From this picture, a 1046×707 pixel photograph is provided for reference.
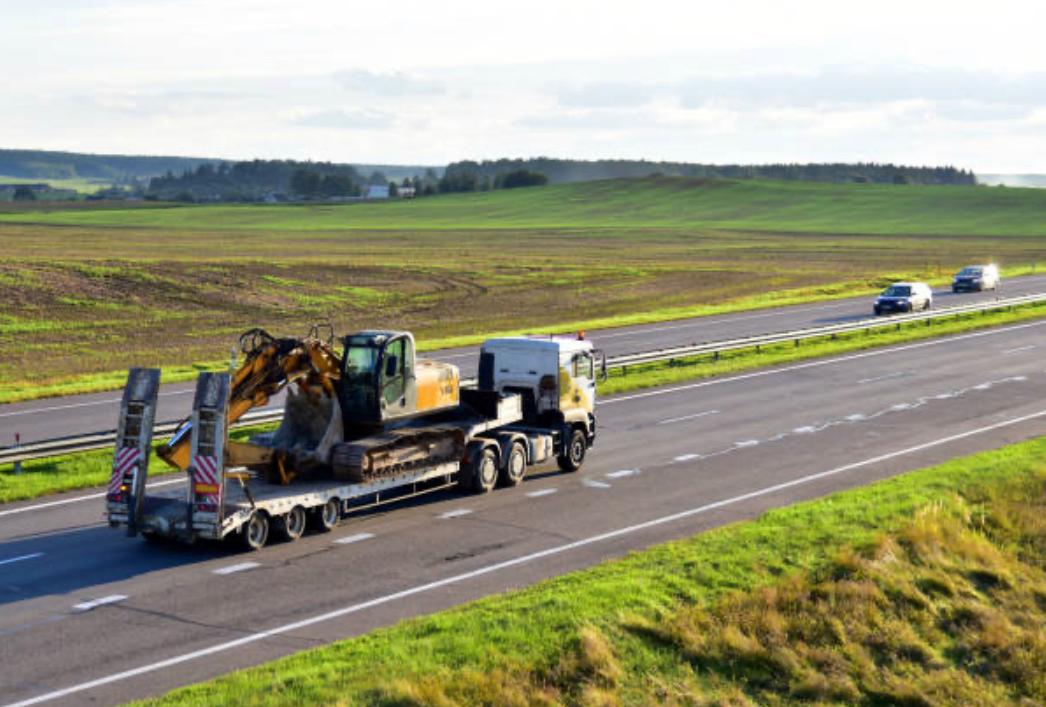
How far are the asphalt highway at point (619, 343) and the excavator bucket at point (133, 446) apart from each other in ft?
38.4

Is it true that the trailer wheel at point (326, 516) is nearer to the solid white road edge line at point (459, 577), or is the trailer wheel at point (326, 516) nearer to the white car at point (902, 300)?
the solid white road edge line at point (459, 577)

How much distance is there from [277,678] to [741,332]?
43297 millimetres

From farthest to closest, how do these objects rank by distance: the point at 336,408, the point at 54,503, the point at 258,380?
1. the point at 54,503
2. the point at 336,408
3. the point at 258,380

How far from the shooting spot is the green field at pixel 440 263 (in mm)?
56906

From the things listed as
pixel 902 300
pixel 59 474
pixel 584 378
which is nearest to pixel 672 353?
pixel 584 378

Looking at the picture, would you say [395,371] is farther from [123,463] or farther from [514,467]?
[123,463]

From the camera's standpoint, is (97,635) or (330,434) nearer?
(97,635)

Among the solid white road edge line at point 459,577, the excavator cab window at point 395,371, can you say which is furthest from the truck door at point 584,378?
the excavator cab window at point 395,371

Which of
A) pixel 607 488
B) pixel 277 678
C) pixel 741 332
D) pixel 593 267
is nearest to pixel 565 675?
pixel 277 678

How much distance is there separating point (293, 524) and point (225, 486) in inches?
50.5

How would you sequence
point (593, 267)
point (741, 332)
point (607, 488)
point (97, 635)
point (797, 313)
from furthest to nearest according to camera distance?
point (593, 267) → point (797, 313) → point (741, 332) → point (607, 488) → point (97, 635)

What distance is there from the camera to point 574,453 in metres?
27.0

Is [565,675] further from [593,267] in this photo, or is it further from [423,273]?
[593,267]

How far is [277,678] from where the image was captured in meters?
14.1
